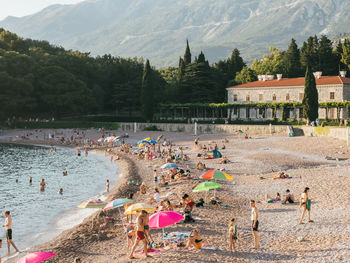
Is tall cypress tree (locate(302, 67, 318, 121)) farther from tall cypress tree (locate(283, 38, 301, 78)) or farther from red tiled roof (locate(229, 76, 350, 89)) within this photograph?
tall cypress tree (locate(283, 38, 301, 78))

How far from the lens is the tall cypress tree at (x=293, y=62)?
84.7 metres

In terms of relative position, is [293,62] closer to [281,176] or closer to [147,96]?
[147,96]

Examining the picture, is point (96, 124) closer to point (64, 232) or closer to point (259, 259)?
point (64, 232)

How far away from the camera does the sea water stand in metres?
18.5

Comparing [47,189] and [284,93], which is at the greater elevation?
[284,93]

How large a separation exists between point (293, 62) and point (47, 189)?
2878 inches

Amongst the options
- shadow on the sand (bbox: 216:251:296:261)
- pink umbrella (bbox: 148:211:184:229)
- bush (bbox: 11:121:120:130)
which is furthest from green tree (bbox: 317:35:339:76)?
pink umbrella (bbox: 148:211:184:229)

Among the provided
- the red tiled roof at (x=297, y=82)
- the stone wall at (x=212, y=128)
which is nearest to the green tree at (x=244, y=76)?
the red tiled roof at (x=297, y=82)

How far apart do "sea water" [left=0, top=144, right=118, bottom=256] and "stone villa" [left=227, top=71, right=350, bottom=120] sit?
2998 centimetres

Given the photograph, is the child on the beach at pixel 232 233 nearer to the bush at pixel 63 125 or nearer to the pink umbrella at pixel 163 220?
the pink umbrella at pixel 163 220

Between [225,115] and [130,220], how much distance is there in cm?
5058

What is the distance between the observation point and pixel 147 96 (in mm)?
68062

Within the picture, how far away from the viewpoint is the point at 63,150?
5334 cm

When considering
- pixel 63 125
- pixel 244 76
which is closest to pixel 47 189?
pixel 63 125
